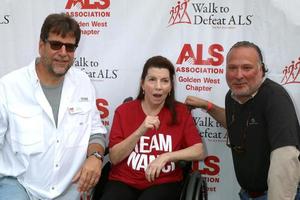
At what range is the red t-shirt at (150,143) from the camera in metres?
2.59

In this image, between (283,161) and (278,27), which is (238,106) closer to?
(283,161)

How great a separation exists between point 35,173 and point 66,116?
0.39 meters

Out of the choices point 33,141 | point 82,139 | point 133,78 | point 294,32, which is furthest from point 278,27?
point 33,141

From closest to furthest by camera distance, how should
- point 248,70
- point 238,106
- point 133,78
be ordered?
point 248,70 → point 238,106 → point 133,78

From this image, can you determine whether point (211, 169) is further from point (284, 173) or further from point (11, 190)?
point (11, 190)

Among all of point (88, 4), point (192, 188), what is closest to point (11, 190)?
point (192, 188)

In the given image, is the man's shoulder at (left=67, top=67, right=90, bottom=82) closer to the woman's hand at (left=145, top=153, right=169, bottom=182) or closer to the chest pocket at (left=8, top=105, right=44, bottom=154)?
the chest pocket at (left=8, top=105, right=44, bottom=154)

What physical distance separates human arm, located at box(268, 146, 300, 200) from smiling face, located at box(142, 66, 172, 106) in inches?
35.0

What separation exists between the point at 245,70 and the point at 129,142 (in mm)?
810

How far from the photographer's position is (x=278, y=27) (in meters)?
2.86

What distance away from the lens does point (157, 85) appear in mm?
2615

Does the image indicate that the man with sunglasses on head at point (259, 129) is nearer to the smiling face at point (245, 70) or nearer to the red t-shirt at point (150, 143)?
the smiling face at point (245, 70)

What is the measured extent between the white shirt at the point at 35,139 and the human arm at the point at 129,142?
0.21 m

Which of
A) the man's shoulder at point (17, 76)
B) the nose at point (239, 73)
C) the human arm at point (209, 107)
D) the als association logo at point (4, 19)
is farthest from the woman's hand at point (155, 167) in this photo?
the als association logo at point (4, 19)
